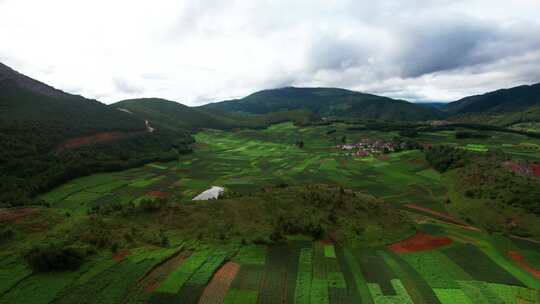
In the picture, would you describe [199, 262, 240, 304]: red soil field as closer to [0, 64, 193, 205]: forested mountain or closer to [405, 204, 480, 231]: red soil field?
[405, 204, 480, 231]: red soil field

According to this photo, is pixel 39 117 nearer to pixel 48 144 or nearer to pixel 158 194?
pixel 48 144

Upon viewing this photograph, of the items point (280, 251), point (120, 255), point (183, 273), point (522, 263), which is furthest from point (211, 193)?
point (522, 263)

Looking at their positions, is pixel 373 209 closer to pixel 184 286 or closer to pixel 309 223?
pixel 309 223

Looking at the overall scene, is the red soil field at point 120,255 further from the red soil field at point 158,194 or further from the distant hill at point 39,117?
the distant hill at point 39,117

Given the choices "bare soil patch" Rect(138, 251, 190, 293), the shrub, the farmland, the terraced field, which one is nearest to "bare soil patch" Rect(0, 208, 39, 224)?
the farmland

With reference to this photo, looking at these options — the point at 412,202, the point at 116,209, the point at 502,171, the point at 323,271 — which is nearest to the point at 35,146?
the point at 116,209
